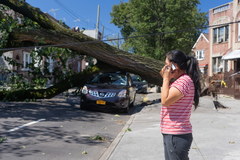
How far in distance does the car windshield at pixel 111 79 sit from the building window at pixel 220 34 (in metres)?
17.4

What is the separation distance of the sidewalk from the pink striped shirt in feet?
7.04

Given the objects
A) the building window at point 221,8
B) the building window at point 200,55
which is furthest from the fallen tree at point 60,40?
the building window at point 200,55

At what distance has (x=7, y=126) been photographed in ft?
23.3

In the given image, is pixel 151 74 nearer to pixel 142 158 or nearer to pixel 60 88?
pixel 60 88

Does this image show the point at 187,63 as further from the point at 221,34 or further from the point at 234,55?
the point at 221,34

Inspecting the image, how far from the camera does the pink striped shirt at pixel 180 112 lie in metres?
2.75

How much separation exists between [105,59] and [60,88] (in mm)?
2514

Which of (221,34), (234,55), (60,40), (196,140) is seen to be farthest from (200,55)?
(196,140)

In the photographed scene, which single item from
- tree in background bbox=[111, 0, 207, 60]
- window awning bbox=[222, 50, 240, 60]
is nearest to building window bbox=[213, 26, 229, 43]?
window awning bbox=[222, 50, 240, 60]

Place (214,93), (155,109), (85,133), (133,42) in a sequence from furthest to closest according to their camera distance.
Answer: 1. (133,42)
2. (214,93)
3. (155,109)
4. (85,133)

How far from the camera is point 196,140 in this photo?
604cm

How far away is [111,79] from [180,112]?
8764mm

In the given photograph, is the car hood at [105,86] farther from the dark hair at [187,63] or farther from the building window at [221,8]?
the building window at [221,8]

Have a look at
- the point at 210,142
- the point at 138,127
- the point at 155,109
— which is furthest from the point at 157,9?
the point at 210,142
